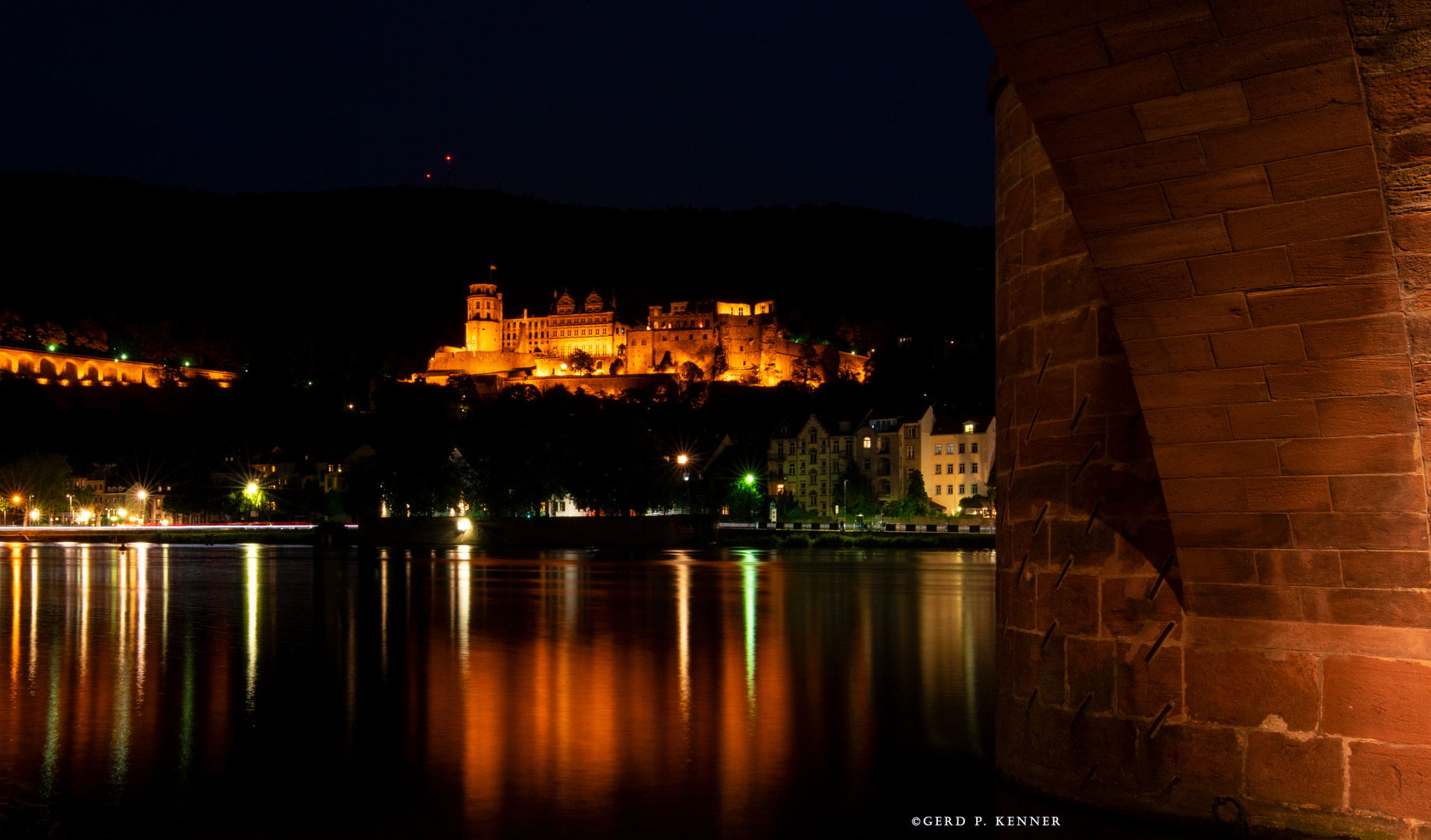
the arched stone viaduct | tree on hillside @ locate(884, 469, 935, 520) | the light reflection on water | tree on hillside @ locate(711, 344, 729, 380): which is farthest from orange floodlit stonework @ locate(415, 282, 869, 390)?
the arched stone viaduct

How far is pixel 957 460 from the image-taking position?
86.1m

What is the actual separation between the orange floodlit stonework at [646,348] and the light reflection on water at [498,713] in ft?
493

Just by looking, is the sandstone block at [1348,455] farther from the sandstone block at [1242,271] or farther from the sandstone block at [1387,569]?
the sandstone block at [1242,271]

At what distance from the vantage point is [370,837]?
31.1ft

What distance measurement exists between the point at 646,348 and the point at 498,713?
173065mm

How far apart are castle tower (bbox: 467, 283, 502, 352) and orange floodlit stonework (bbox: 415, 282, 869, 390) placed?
0.38 feet

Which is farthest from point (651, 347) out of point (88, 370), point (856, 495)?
Answer: point (856, 495)

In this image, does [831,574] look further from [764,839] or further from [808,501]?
[808,501]

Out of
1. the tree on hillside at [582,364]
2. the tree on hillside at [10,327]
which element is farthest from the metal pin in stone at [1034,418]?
the tree on hillside at [10,327]

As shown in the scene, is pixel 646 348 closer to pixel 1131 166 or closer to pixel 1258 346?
pixel 1258 346

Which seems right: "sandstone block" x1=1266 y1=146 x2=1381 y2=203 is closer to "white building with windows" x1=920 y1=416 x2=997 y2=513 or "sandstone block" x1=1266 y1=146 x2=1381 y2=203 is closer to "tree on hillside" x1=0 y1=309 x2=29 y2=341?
"white building with windows" x1=920 y1=416 x2=997 y2=513

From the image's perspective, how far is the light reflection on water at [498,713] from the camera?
10.4m

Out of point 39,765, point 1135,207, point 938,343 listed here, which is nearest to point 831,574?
point 39,765

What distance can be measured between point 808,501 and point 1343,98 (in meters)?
89.6
